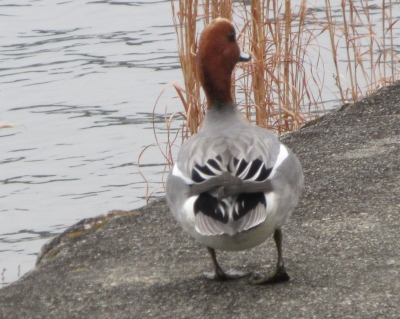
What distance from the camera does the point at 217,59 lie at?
416 cm

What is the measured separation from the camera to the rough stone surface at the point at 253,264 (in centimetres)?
353

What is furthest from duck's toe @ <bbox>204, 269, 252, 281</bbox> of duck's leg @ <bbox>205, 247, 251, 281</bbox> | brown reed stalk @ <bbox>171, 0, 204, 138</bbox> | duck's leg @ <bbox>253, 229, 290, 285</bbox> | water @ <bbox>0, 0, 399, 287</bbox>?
water @ <bbox>0, 0, 399, 287</bbox>

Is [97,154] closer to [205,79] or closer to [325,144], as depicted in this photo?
[325,144]

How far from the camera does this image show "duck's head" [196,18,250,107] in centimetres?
416

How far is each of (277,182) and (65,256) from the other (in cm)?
147

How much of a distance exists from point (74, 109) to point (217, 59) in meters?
5.16

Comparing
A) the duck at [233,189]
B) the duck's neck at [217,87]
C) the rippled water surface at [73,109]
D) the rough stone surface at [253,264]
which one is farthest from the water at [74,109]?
the duck at [233,189]

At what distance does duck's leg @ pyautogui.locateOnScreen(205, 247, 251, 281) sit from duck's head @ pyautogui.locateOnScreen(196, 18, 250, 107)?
79 centimetres

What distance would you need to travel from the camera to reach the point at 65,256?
4.42m

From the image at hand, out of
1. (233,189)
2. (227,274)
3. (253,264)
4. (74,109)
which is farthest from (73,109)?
(233,189)

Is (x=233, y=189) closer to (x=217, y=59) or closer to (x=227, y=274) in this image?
(x=227, y=274)

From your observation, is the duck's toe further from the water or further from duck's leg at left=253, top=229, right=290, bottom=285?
the water

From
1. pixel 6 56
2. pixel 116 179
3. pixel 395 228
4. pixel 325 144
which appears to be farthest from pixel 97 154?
pixel 395 228

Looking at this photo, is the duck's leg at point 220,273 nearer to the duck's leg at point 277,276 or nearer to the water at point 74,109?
the duck's leg at point 277,276
